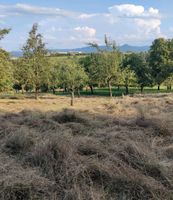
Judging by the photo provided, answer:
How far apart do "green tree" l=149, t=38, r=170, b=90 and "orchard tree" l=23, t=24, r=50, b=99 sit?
2791cm

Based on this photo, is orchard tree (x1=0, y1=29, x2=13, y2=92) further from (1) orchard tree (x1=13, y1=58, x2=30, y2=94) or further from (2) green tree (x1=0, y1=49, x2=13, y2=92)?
(1) orchard tree (x1=13, y1=58, x2=30, y2=94)

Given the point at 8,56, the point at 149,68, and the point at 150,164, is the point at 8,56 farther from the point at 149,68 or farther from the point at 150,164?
the point at 149,68

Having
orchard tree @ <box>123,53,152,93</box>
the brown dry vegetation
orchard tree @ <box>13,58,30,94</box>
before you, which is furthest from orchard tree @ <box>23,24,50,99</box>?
the brown dry vegetation

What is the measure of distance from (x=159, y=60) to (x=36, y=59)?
104 feet

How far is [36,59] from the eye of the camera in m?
46.5

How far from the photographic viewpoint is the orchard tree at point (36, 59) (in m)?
46.7

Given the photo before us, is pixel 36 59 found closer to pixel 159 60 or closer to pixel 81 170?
pixel 159 60

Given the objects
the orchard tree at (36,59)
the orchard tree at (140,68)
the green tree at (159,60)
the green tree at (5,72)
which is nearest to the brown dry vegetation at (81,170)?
the green tree at (5,72)

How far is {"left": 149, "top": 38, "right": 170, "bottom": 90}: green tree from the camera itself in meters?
69.0

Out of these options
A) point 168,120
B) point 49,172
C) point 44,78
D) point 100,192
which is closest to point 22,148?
point 49,172

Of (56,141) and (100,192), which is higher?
(56,141)

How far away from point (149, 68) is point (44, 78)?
29619 millimetres

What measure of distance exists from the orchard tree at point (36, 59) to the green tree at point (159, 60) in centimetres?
2791

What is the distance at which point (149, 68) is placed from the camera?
235 ft
